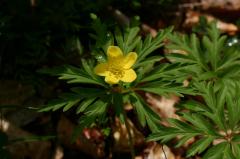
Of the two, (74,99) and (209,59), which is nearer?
(74,99)

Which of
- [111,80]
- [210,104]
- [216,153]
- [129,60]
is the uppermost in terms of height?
[129,60]

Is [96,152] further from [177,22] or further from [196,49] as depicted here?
[177,22]

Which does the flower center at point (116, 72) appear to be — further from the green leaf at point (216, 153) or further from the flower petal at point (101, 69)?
the green leaf at point (216, 153)

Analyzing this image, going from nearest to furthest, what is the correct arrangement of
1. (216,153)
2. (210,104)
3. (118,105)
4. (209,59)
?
(216,153)
(118,105)
(210,104)
(209,59)

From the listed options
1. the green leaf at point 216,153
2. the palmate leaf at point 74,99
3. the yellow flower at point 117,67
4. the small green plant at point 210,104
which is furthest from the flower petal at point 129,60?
the green leaf at point 216,153

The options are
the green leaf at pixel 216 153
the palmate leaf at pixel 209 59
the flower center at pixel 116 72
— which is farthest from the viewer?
the palmate leaf at pixel 209 59

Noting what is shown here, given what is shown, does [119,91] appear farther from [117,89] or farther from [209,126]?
[209,126]

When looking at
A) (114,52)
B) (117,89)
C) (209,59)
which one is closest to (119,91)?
(117,89)

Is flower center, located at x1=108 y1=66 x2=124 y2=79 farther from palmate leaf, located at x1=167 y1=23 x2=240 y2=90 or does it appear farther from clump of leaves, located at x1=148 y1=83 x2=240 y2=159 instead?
palmate leaf, located at x1=167 y1=23 x2=240 y2=90
